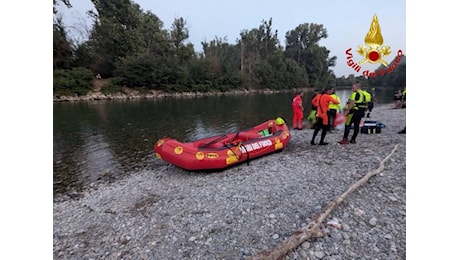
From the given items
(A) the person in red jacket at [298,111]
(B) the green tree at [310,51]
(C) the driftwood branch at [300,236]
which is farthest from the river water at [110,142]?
(B) the green tree at [310,51]

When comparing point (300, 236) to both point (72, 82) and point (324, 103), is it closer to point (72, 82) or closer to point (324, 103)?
point (324, 103)

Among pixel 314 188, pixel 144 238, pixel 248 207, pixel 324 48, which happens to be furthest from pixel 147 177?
pixel 324 48

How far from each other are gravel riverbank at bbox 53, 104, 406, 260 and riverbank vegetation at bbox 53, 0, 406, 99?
813 inches

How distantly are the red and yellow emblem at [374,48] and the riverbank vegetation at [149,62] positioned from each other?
762 inches

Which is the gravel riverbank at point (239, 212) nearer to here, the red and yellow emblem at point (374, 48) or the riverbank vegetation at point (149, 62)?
the red and yellow emblem at point (374, 48)

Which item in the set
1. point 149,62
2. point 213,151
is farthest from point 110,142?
point 149,62

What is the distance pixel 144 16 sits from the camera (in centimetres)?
4000

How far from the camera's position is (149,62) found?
107ft

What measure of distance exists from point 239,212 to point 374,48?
411 centimetres

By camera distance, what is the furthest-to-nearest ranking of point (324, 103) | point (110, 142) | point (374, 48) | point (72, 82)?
point (72, 82) < point (110, 142) < point (324, 103) < point (374, 48)

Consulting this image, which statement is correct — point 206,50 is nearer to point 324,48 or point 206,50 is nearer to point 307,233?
point 324,48

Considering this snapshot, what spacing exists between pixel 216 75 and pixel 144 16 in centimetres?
1594

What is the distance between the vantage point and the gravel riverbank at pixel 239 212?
270 cm

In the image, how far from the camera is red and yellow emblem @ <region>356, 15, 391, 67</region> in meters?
4.52
